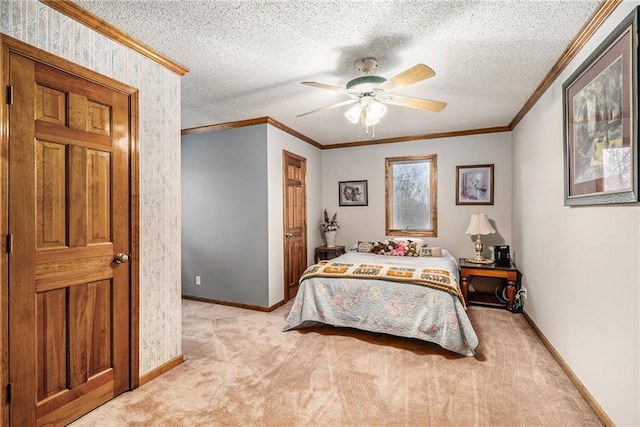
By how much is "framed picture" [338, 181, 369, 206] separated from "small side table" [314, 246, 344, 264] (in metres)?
0.82

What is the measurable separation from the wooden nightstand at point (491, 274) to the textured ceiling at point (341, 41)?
2.00m

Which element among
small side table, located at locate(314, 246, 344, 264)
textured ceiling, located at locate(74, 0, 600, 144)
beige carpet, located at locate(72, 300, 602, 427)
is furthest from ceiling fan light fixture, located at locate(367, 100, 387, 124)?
small side table, located at locate(314, 246, 344, 264)

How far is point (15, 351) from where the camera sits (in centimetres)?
168

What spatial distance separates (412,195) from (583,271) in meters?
3.13

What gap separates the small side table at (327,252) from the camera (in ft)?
17.1

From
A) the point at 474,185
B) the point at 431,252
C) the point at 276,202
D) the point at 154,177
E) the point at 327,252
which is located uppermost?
the point at 474,185

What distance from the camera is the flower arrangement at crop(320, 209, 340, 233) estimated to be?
5417 mm

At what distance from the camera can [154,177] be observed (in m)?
2.46

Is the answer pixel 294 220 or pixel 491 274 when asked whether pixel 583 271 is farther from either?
pixel 294 220

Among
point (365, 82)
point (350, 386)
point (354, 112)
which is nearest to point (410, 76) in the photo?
point (365, 82)

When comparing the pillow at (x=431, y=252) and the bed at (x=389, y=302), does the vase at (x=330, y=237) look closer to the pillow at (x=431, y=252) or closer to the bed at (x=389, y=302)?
the pillow at (x=431, y=252)

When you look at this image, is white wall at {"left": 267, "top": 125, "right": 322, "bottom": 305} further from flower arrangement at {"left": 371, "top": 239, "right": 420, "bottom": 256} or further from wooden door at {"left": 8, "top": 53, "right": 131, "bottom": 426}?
wooden door at {"left": 8, "top": 53, "right": 131, "bottom": 426}

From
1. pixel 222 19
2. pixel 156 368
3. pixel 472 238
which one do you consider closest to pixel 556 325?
pixel 472 238

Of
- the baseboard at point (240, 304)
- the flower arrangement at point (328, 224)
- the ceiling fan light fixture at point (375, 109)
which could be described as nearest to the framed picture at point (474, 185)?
the flower arrangement at point (328, 224)
